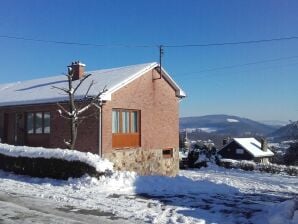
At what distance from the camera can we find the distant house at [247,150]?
6644cm

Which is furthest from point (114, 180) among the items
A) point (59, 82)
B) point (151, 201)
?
point (59, 82)

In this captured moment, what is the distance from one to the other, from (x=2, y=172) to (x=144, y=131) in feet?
31.5

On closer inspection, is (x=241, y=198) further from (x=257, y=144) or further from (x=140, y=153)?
(x=257, y=144)

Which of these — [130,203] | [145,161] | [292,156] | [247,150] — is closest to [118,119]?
[145,161]

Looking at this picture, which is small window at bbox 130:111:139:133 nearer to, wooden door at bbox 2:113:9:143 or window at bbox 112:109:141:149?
window at bbox 112:109:141:149

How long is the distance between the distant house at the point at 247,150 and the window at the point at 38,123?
45771 mm

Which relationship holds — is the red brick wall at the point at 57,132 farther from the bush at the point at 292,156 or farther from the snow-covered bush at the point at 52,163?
the bush at the point at 292,156

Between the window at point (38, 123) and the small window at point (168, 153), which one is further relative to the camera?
the small window at point (168, 153)

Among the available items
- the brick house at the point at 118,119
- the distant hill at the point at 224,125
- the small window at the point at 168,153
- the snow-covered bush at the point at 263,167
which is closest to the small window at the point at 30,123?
the brick house at the point at 118,119

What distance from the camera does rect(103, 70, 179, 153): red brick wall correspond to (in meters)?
23.5

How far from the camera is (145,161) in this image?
2598cm

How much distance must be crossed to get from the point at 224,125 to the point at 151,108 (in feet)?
482

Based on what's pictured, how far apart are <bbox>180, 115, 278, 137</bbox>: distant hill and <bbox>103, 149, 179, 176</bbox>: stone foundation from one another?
125753 mm

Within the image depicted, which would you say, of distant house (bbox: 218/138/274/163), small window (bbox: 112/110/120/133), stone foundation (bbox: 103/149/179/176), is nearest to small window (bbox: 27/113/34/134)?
small window (bbox: 112/110/120/133)
